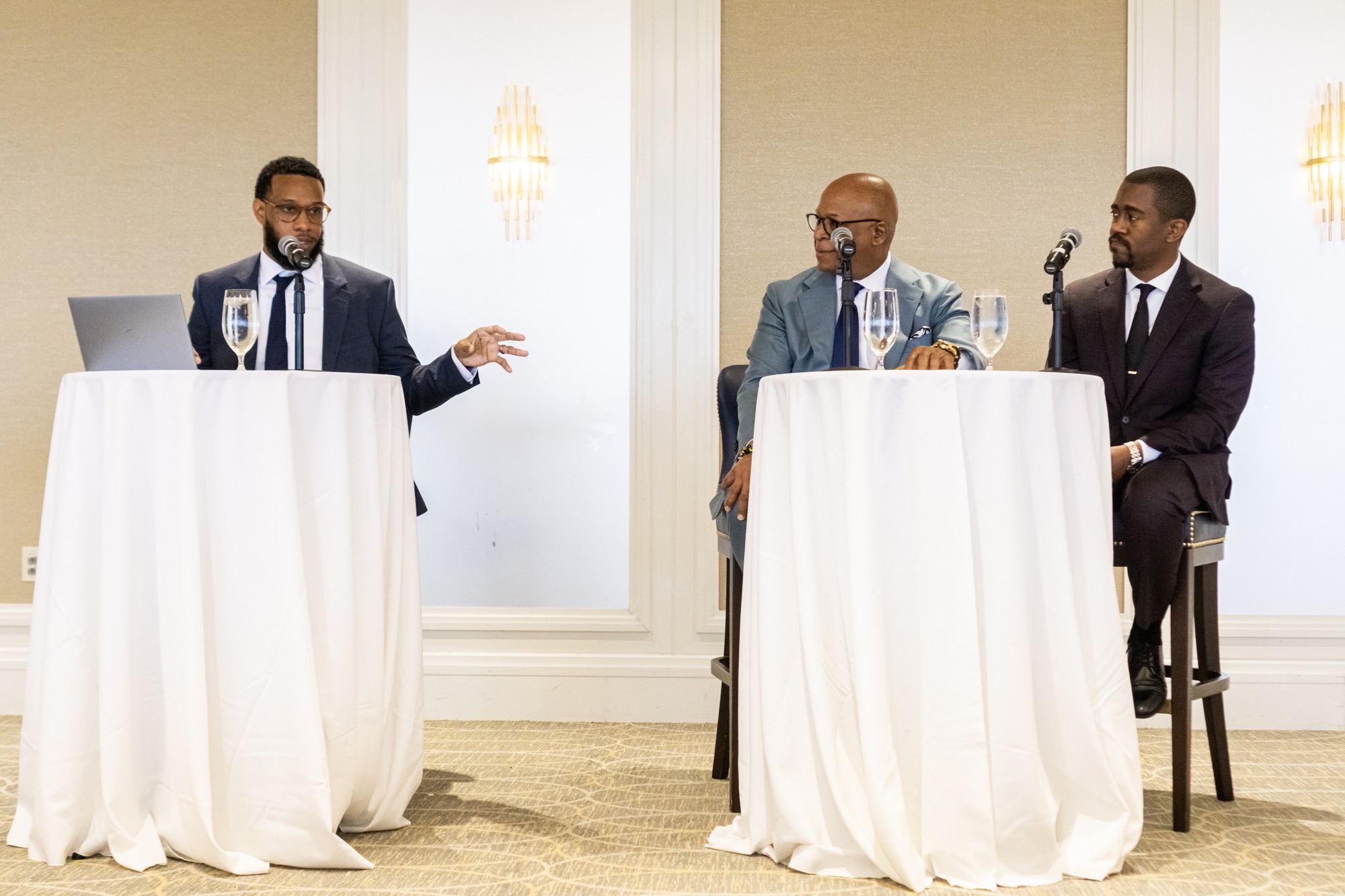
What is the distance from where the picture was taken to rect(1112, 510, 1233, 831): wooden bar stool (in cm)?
275

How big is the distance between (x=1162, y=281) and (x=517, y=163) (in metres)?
2.14

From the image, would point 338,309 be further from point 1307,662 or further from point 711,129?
point 1307,662

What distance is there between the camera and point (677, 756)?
3.51 meters

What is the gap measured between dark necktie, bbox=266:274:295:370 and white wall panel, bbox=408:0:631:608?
2.57ft

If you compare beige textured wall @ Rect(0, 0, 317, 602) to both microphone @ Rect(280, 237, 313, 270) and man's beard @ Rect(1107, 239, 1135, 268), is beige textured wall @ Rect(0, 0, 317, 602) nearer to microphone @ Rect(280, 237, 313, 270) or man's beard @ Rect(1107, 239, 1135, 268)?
microphone @ Rect(280, 237, 313, 270)

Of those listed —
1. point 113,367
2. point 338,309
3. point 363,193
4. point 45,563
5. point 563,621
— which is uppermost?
point 363,193

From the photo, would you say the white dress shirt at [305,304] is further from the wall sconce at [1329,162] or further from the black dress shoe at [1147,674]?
the wall sconce at [1329,162]

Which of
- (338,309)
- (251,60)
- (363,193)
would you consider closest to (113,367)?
(338,309)

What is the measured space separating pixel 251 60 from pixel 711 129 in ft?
5.29

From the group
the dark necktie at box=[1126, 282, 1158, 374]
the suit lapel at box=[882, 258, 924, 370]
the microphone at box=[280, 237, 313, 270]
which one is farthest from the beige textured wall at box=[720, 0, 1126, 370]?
the microphone at box=[280, 237, 313, 270]

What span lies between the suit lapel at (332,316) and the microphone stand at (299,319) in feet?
2.41

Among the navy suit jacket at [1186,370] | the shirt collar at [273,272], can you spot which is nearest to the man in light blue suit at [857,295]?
the navy suit jacket at [1186,370]

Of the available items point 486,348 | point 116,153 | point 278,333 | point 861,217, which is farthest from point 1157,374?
point 116,153

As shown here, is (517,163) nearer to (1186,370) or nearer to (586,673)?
(586,673)
